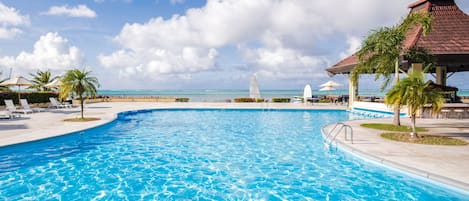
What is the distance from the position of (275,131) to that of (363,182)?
714 cm

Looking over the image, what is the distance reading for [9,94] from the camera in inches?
825

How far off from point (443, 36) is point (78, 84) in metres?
21.0

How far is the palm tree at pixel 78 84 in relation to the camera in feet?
46.2

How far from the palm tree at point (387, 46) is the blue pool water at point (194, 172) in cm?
430

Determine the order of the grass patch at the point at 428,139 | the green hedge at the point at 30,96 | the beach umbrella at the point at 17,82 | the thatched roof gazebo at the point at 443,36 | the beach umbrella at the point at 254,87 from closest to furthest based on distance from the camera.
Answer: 1. the grass patch at the point at 428,139
2. the thatched roof gazebo at the point at 443,36
3. the beach umbrella at the point at 17,82
4. the green hedge at the point at 30,96
5. the beach umbrella at the point at 254,87

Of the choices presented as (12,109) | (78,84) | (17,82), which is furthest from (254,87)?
(17,82)

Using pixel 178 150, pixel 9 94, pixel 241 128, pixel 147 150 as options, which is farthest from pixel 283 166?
pixel 9 94

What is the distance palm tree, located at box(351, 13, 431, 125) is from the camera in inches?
453

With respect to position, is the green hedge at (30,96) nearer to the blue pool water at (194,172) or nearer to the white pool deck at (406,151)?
the white pool deck at (406,151)

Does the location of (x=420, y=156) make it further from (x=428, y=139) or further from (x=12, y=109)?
(x=12, y=109)

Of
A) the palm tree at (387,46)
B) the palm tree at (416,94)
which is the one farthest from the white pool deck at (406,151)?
the palm tree at (387,46)

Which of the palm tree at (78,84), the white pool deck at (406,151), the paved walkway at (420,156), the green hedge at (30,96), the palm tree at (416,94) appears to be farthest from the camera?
the green hedge at (30,96)

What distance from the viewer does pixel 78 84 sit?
14297 mm

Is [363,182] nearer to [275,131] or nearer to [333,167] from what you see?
[333,167]
